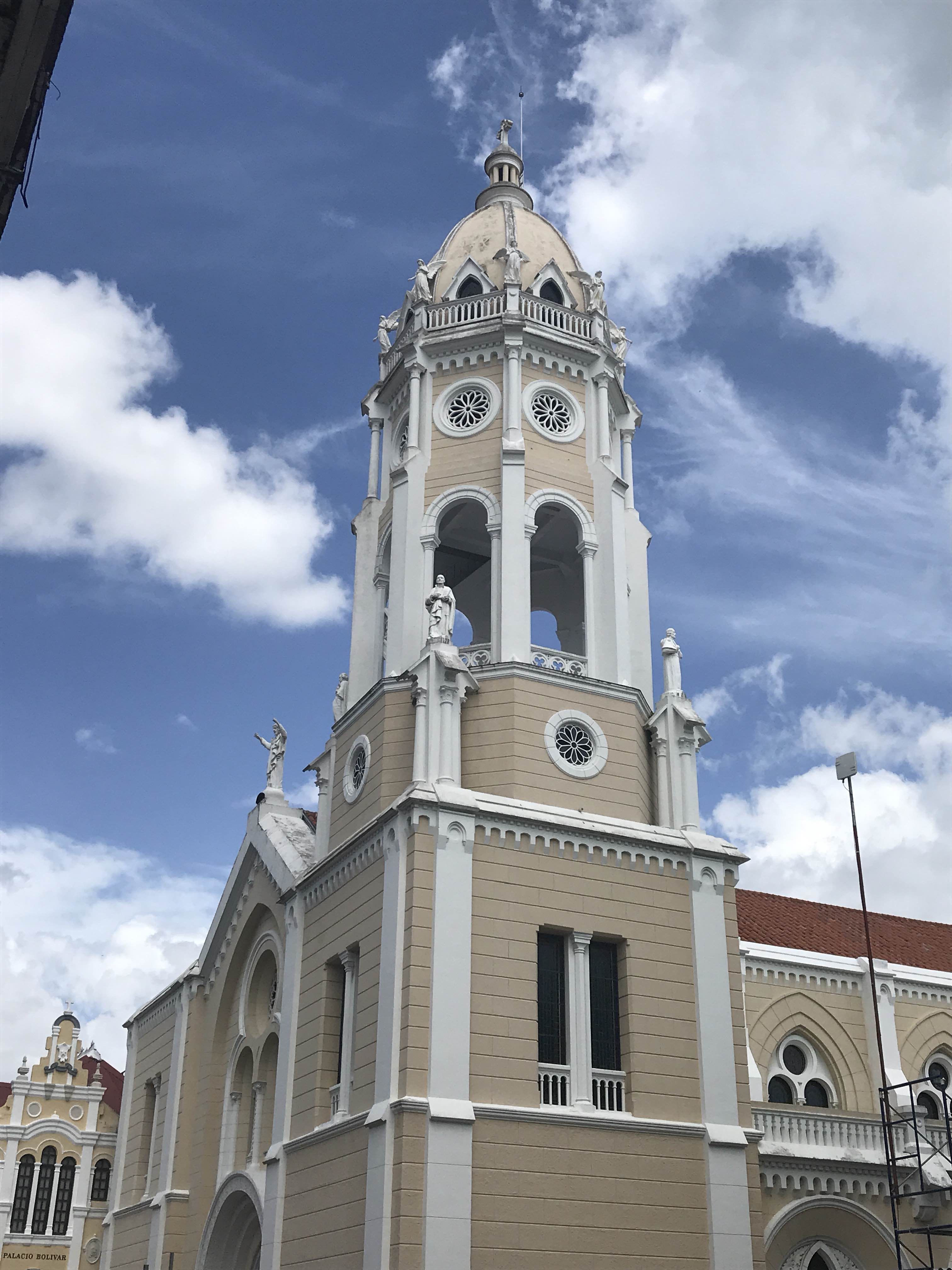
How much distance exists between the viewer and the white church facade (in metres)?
21.7

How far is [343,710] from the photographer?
29.0 metres

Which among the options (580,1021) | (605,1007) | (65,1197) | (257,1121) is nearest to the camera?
(580,1021)

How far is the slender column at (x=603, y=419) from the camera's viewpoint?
96.8 ft

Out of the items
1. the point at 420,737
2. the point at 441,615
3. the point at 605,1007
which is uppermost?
the point at 441,615

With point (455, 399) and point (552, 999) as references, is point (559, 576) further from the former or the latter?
point (552, 999)

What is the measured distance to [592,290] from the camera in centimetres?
3158

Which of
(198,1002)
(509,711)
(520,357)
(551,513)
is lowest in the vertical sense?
(198,1002)

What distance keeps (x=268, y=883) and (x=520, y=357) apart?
13.0 m

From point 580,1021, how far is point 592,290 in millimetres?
17213

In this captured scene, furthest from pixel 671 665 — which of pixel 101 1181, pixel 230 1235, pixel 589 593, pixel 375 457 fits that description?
pixel 101 1181

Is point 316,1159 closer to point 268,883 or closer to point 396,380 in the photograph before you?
point 268,883

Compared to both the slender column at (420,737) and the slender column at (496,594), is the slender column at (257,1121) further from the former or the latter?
the slender column at (496,594)

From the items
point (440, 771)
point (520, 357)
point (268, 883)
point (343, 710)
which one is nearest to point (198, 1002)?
point (268, 883)

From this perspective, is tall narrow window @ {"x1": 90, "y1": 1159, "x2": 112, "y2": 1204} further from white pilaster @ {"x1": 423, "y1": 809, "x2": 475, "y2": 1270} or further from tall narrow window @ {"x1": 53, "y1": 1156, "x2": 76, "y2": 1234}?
white pilaster @ {"x1": 423, "y1": 809, "x2": 475, "y2": 1270}
